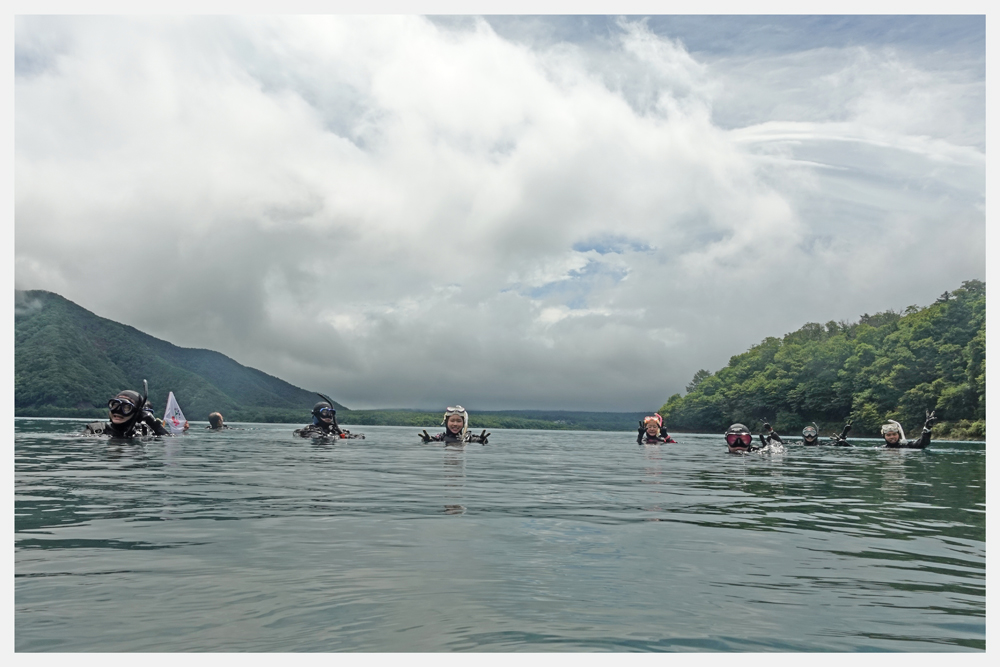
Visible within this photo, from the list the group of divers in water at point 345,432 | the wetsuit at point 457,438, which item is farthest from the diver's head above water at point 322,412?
the wetsuit at point 457,438

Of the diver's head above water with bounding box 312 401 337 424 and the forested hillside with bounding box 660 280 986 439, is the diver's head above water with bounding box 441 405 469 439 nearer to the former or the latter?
the diver's head above water with bounding box 312 401 337 424

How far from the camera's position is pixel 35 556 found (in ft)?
24.1

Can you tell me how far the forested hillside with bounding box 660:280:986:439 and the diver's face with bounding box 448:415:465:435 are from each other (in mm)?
62241

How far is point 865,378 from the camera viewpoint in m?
120

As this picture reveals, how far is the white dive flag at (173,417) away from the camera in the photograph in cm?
4538

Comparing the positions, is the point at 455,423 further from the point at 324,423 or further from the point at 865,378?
the point at 865,378

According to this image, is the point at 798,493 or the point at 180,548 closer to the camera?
the point at 180,548

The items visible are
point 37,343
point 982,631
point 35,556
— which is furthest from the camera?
point 37,343

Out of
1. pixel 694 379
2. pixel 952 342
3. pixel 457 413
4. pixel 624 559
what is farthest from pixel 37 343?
pixel 624 559

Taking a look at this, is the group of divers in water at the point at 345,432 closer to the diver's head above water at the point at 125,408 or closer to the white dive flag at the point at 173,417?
the diver's head above water at the point at 125,408

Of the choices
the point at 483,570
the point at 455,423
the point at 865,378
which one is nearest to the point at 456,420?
the point at 455,423

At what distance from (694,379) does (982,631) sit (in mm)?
191916

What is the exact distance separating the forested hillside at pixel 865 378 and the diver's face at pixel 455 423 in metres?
62.2

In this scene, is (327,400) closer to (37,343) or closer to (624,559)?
(624,559)
